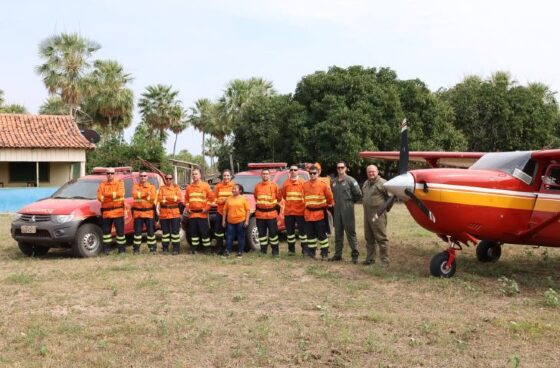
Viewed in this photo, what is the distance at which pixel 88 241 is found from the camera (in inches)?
415

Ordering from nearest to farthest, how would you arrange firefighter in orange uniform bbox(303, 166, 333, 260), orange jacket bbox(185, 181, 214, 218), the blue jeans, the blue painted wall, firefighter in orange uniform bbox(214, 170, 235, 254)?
firefighter in orange uniform bbox(303, 166, 333, 260), the blue jeans, orange jacket bbox(185, 181, 214, 218), firefighter in orange uniform bbox(214, 170, 235, 254), the blue painted wall

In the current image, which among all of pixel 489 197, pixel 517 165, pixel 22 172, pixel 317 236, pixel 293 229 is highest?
pixel 22 172

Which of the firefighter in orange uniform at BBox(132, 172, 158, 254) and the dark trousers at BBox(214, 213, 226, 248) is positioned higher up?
the firefighter in orange uniform at BBox(132, 172, 158, 254)

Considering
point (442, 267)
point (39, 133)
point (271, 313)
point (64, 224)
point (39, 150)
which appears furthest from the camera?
point (39, 133)

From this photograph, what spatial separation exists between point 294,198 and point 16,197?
15241 mm

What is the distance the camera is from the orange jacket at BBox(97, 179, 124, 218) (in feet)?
34.3

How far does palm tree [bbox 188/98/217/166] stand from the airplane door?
36423mm

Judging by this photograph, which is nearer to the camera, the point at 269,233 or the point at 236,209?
the point at 236,209

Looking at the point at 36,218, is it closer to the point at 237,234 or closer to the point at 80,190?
the point at 80,190

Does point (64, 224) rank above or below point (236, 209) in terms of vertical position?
below

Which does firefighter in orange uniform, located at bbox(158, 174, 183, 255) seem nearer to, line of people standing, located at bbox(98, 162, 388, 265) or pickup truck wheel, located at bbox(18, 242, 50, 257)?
line of people standing, located at bbox(98, 162, 388, 265)

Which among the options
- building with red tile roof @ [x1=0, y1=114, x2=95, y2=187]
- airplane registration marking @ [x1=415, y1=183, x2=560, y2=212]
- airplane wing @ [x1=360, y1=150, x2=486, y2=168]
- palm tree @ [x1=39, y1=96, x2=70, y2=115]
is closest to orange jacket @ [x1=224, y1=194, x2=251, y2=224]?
airplane registration marking @ [x1=415, y1=183, x2=560, y2=212]

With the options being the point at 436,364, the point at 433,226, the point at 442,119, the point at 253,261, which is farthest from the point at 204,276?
the point at 442,119

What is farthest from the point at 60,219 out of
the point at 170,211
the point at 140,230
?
the point at 170,211
